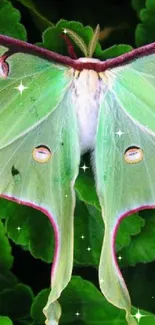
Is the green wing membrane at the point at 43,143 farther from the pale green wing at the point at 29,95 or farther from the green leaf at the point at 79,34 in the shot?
the green leaf at the point at 79,34

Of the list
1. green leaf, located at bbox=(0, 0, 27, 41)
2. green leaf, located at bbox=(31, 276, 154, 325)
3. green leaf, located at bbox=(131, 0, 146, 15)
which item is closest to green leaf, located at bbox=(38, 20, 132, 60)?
green leaf, located at bbox=(0, 0, 27, 41)

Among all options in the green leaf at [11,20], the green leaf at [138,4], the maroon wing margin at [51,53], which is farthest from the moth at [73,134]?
the green leaf at [138,4]

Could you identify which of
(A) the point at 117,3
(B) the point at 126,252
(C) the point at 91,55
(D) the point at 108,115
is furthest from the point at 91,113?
(A) the point at 117,3

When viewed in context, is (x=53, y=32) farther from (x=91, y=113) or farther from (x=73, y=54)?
(x=91, y=113)

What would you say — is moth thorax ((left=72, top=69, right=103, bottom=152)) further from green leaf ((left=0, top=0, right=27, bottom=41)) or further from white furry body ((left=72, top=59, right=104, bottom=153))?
green leaf ((left=0, top=0, right=27, bottom=41))

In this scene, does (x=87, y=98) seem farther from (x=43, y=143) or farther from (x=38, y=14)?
(x=38, y=14)

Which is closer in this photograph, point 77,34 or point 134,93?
point 134,93

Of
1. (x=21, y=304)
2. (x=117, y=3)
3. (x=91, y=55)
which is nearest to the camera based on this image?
(x=91, y=55)
